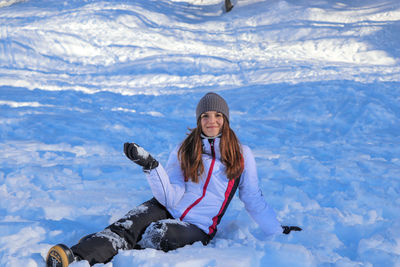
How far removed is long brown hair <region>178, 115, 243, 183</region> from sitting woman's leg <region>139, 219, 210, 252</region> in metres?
0.38

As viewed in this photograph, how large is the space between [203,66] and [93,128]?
445cm

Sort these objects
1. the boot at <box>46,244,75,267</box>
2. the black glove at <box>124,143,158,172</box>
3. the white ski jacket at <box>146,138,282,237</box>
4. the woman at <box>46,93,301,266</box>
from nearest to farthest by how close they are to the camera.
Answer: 1. the boot at <box>46,244,75,267</box>
2. the black glove at <box>124,143,158,172</box>
3. the woman at <box>46,93,301,266</box>
4. the white ski jacket at <box>146,138,282,237</box>

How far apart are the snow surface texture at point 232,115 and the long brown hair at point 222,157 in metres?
0.45

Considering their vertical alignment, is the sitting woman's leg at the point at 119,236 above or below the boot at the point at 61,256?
below

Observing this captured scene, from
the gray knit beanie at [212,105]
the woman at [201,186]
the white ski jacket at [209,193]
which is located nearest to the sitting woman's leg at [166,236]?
the woman at [201,186]

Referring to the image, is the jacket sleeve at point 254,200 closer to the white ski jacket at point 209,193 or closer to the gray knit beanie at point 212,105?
the white ski jacket at point 209,193

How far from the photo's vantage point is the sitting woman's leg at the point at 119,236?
76.7 inches

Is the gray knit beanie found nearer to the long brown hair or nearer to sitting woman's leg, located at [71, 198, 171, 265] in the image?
the long brown hair

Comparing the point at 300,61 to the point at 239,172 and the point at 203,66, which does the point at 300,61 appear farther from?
the point at 239,172

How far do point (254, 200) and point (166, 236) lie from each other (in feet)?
2.41

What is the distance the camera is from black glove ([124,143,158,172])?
2.09 m

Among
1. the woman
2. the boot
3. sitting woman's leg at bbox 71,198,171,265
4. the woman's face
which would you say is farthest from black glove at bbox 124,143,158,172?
the boot

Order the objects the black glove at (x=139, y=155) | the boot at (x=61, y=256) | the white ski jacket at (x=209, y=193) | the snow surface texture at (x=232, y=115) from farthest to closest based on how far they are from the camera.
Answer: the snow surface texture at (x=232, y=115) → the white ski jacket at (x=209, y=193) → the black glove at (x=139, y=155) → the boot at (x=61, y=256)

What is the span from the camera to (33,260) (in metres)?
1.96
